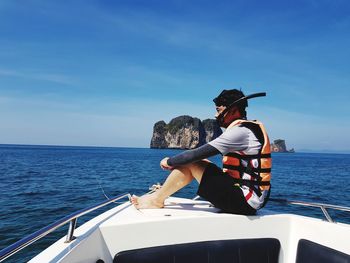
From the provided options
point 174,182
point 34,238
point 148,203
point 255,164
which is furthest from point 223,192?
point 34,238

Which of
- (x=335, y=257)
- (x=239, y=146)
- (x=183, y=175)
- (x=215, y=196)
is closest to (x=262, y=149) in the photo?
(x=239, y=146)

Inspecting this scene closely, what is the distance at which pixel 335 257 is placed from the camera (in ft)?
8.30

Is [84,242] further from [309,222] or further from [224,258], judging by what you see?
[309,222]

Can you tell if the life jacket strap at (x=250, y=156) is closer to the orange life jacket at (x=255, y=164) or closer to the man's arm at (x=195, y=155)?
the orange life jacket at (x=255, y=164)

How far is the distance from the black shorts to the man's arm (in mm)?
264

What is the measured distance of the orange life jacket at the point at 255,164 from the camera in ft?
9.78

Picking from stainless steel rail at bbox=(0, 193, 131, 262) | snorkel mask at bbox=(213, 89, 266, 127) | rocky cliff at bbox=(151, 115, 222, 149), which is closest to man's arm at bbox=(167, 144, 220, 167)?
snorkel mask at bbox=(213, 89, 266, 127)

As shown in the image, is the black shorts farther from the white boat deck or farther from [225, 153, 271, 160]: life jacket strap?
[225, 153, 271, 160]: life jacket strap

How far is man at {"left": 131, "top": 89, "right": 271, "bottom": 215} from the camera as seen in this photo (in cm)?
296

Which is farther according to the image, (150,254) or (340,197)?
(340,197)

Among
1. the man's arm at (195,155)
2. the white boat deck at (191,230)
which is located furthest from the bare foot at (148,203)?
the man's arm at (195,155)

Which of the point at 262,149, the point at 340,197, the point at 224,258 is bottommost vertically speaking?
the point at 340,197

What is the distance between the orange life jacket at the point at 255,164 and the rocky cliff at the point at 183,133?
137 metres

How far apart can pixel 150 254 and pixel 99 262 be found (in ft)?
1.61
